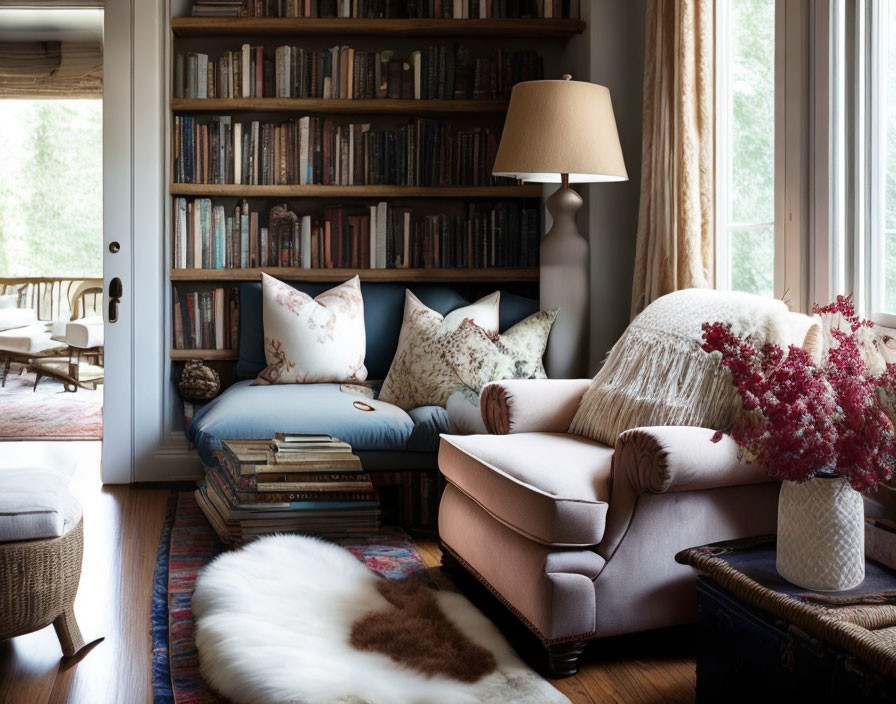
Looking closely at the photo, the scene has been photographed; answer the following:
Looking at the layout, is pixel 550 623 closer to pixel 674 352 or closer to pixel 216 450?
pixel 674 352

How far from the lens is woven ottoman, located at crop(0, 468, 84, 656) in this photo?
86.2 inches

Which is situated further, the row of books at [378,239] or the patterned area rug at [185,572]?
the row of books at [378,239]

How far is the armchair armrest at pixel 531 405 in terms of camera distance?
10.0 feet

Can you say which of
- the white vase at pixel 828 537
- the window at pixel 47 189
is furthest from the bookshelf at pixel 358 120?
the window at pixel 47 189

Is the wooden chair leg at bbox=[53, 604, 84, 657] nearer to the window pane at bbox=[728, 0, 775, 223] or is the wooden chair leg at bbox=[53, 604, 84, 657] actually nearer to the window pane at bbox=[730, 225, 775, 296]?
the window pane at bbox=[730, 225, 775, 296]

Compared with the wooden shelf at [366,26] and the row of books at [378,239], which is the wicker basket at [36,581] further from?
the wooden shelf at [366,26]

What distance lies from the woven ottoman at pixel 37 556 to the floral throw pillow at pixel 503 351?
1.63 m

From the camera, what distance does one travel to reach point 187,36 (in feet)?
14.5

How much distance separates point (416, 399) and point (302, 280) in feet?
3.25

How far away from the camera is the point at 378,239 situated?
14.5 feet

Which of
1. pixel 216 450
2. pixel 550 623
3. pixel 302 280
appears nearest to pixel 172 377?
pixel 302 280

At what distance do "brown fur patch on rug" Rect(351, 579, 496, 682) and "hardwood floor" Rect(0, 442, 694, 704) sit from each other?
0.76 ft

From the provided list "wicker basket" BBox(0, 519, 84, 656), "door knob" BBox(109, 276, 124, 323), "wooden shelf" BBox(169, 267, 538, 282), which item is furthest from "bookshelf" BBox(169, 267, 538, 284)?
"wicker basket" BBox(0, 519, 84, 656)

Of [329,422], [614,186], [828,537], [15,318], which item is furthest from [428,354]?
[15,318]
